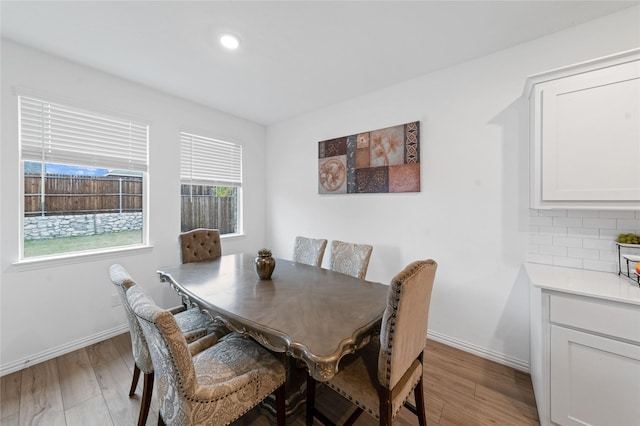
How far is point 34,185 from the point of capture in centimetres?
229

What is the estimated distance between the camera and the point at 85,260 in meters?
2.50

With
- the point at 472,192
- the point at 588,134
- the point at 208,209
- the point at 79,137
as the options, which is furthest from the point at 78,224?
the point at 588,134

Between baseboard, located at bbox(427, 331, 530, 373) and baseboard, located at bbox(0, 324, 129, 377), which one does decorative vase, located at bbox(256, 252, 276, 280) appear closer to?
baseboard, located at bbox(427, 331, 530, 373)

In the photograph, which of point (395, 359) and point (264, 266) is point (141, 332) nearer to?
point (264, 266)

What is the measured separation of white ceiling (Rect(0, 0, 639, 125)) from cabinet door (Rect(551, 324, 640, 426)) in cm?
207

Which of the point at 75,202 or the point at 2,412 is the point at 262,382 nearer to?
the point at 2,412

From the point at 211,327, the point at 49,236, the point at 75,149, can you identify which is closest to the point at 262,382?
the point at 211,327

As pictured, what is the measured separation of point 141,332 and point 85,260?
1.70m

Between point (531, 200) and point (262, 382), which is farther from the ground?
point (531, 200)

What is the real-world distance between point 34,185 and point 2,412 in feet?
5.73

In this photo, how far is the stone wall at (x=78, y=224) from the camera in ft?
7.60

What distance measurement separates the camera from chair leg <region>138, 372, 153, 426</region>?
4.84ft

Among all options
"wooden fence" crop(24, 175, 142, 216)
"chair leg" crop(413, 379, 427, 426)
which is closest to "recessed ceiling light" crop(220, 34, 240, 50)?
"wooden fence" crop(24, 175, 142, 216)

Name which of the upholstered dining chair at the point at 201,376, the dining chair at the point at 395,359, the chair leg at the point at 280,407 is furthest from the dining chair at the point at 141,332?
the dining chair at the point at 395,359
